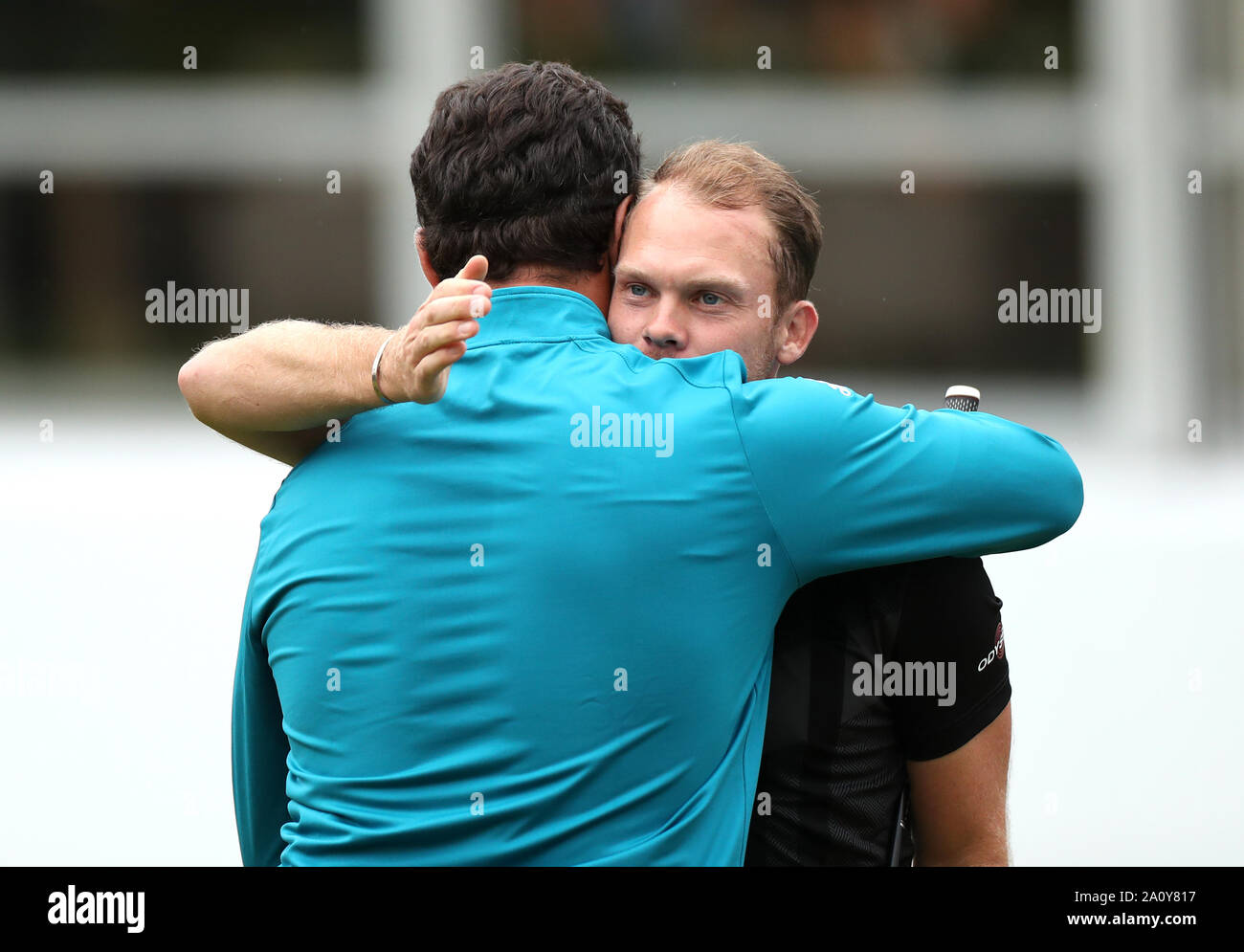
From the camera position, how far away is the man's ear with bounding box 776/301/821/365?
7.58ft

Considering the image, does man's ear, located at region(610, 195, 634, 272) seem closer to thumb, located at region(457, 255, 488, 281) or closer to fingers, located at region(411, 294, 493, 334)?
thumb, located at region(457, 255, 488, 281)

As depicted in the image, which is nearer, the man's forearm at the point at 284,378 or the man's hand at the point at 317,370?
the man's hand at the point at 317,370

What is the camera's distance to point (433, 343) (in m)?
1.63

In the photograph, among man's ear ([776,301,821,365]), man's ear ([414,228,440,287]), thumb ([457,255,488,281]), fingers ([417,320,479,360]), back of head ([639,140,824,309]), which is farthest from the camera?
man's ear ([776,301,821,365])

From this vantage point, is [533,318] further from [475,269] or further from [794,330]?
[794,330]

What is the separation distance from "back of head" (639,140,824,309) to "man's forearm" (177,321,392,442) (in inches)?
24.0

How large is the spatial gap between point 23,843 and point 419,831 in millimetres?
3823

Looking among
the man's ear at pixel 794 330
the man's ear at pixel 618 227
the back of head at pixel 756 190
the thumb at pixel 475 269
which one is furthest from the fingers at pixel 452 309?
the man's ear at pixel 794 330

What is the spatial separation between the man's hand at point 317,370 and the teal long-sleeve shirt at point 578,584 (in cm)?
8

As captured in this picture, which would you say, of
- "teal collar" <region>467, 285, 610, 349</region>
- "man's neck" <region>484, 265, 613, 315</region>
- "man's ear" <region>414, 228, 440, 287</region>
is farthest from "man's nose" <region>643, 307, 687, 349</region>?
"man's ear" <region>414, 228, 440, 287</region>

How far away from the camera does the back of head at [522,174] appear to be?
1.92 metres

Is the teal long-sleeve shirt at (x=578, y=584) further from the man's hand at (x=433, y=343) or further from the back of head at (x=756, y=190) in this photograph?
the back of head at (x=756, y=190)

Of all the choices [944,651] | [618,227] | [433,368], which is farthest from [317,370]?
[944,651]
